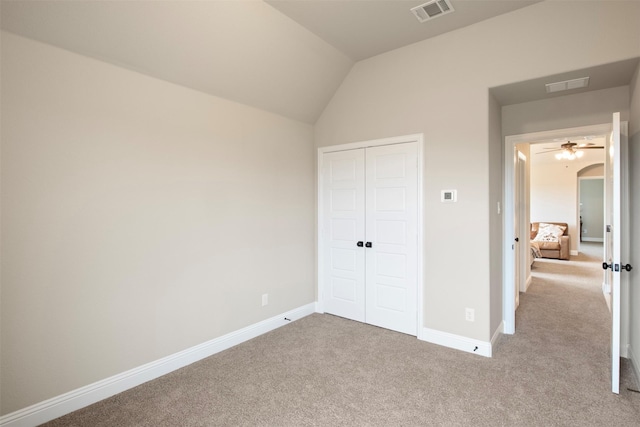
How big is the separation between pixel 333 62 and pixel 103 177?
8.57ft

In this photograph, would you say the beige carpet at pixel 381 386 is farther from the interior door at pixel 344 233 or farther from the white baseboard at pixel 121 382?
the interior door at pixel 344 233

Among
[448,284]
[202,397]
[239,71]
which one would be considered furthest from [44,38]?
[448,284]

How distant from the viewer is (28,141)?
6.51 feet

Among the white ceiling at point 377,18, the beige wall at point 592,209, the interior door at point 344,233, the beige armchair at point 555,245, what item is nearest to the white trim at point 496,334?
the interior door at point 344,233

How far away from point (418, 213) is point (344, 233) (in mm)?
1009

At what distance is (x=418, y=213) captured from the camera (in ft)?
10.9

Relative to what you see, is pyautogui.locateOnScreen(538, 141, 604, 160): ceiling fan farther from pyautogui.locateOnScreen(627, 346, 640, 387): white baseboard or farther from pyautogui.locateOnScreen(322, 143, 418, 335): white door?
pyautogui.locateOnScreen(322, 143, 418, 335): white door

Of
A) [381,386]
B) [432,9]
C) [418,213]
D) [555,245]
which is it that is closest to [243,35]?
[432,9]

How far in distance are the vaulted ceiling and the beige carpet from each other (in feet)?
8.33

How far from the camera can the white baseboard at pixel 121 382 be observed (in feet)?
6.57

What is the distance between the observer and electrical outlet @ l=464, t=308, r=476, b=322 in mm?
3014

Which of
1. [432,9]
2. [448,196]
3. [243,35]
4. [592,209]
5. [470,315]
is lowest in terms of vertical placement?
[470,315]

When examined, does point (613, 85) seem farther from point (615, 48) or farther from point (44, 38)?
point (44, 38)

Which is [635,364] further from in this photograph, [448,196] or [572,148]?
[572,148]
